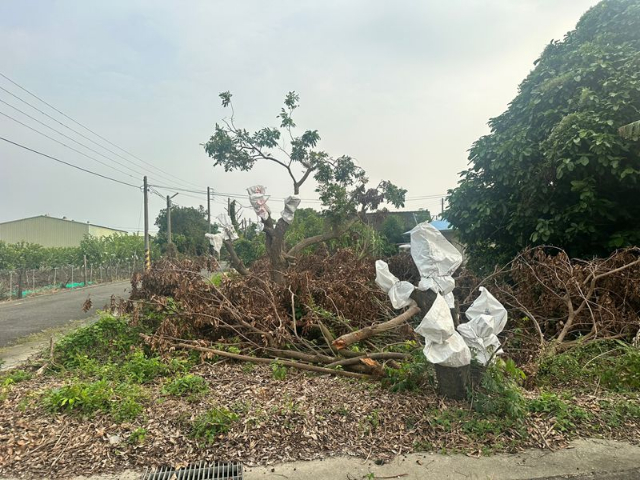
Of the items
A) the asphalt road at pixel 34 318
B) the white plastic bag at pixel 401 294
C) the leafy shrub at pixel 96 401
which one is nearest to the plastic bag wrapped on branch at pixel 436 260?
the white plastic bag at pixel 401 294

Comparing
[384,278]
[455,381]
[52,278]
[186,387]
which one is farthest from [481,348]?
[52,278]

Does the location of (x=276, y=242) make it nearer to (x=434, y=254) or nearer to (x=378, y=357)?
(x=378, y=357)

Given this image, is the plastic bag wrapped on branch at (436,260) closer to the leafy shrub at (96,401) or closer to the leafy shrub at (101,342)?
the leafy shrub at (96,401)

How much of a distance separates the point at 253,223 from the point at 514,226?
14103 mm

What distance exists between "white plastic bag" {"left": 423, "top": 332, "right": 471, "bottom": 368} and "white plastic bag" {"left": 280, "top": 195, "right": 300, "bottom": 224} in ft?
15.8

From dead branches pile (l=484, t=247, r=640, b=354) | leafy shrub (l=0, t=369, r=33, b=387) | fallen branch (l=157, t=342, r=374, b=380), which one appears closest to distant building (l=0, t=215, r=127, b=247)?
leafy shrub (l=0, t=369, r=33, b=387)

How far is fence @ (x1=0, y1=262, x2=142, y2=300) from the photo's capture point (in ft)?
53.4

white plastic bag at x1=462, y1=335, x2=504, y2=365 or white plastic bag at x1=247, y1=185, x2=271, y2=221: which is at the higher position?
white plastic bag at x1=247, y1=185, x2=271, y2=221

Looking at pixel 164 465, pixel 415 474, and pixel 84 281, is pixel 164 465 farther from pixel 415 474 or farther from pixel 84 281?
pixel 84 281

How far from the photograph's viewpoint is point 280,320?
4.70m

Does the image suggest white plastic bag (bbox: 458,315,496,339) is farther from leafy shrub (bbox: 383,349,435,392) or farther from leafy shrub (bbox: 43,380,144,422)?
leafy shrub (bbox: 43,380,144,422)

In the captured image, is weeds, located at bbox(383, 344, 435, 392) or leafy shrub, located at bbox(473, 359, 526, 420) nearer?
leafy shrub, located at bbox(473, 359, 526, 420)

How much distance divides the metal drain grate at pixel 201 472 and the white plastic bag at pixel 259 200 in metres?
5.31

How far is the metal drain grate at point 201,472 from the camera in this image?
8.03ft
